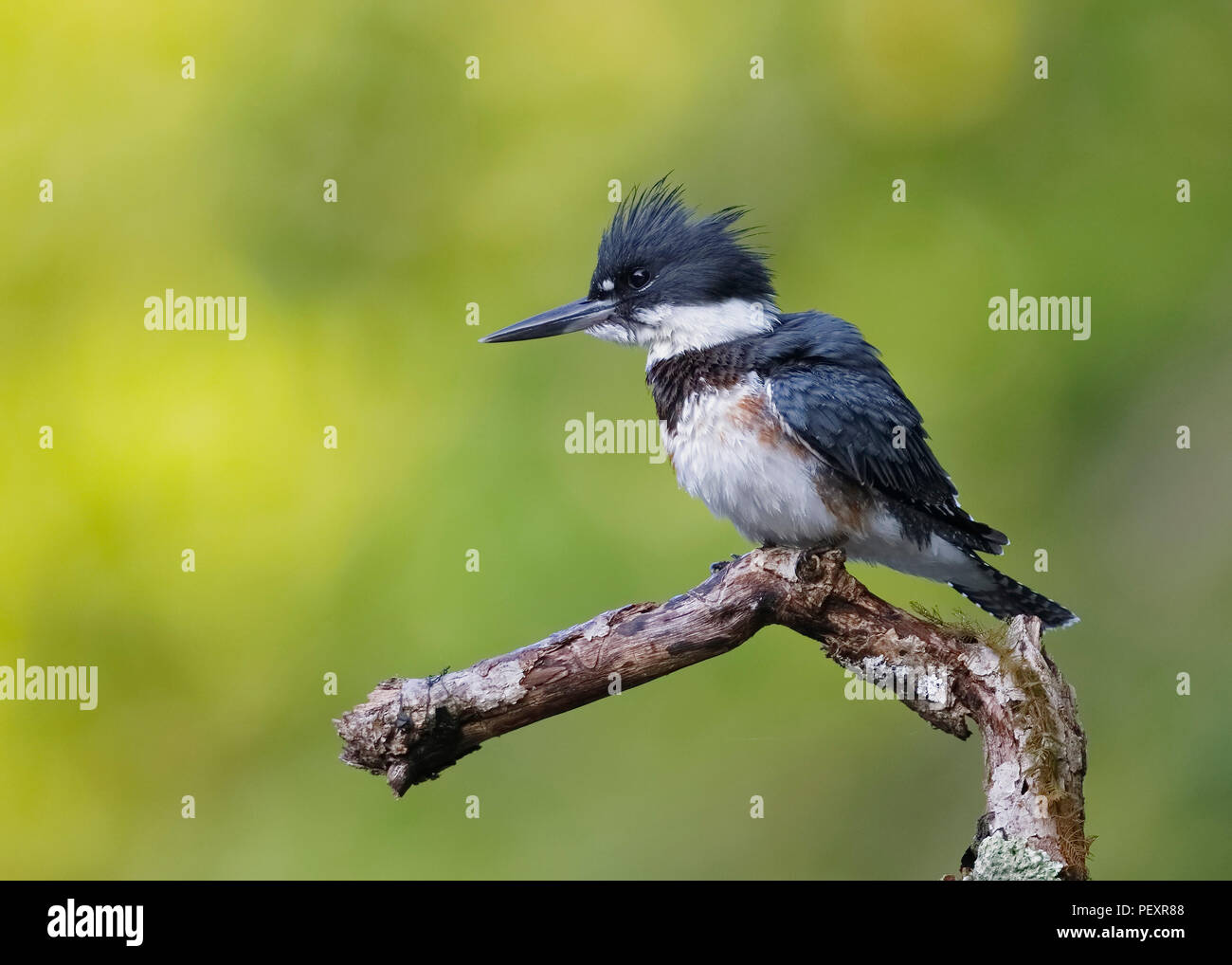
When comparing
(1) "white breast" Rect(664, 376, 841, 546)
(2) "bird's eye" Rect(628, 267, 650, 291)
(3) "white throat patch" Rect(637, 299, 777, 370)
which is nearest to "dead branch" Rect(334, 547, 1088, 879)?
(1) "white breast" Rect(664, 376, 841, 546)

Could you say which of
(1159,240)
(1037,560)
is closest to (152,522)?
(1037,560)

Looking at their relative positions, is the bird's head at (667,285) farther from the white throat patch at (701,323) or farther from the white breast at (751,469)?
the white breast at (751,469)

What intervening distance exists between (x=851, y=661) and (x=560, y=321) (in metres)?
1.20

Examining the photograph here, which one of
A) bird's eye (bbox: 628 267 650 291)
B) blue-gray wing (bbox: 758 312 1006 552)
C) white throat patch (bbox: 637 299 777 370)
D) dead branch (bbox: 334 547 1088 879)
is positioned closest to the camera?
dead branch (bbox: 334 547 1088 879)

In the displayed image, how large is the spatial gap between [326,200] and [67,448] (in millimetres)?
1251

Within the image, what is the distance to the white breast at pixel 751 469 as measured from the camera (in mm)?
2797

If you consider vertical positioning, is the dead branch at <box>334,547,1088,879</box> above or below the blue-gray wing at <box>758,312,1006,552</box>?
below

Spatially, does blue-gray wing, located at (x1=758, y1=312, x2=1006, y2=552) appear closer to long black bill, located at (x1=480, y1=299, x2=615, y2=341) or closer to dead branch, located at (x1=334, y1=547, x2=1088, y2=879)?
dead branch, located at (x1=334, y1=547, x2=1088, y2=879)

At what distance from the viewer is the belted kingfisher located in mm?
2799

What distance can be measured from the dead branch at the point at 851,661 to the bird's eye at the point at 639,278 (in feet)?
3.02

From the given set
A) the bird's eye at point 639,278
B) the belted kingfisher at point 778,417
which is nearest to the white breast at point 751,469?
the belted kingfisher at point 778,417

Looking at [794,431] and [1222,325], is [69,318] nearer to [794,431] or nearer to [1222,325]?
[794,431]

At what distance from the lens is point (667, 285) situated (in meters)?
3.13

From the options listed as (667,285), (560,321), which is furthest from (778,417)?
(560,321)
